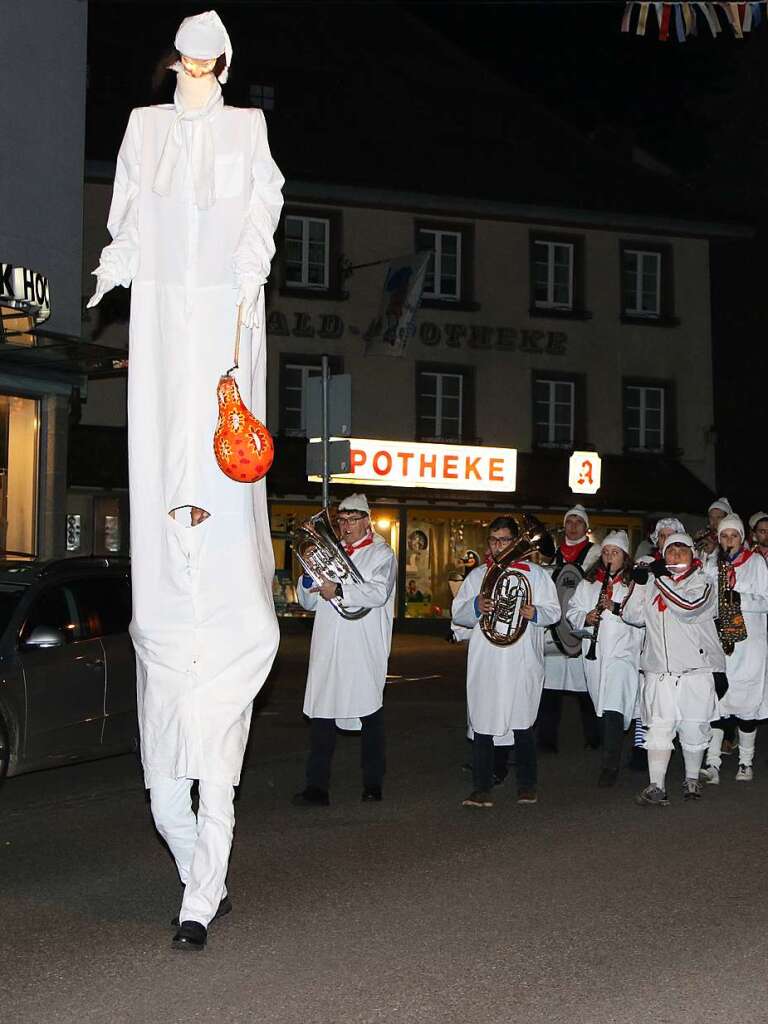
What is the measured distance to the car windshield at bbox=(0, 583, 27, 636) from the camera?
37.4 feet

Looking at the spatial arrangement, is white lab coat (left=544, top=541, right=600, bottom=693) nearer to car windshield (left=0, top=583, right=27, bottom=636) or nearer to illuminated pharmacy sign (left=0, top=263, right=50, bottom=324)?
car windshield (left=0, top=583, right=27, bottom=636)

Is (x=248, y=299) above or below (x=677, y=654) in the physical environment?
above

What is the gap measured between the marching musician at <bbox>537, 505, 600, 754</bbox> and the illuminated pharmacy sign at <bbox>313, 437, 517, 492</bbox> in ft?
62.1

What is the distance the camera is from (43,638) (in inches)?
439

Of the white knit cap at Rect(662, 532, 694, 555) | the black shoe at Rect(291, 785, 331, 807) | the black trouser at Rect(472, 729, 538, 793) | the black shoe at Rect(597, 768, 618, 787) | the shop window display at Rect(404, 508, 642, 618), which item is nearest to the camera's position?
the black shoe at Rect(291, 785, 331, 807)

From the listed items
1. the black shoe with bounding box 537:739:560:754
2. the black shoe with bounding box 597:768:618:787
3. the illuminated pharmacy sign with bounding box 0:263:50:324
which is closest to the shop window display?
the illuminated pharmacy sign with bounding box 0:263:50:324

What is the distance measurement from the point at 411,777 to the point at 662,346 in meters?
27.1

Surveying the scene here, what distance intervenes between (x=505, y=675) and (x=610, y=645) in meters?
1.57

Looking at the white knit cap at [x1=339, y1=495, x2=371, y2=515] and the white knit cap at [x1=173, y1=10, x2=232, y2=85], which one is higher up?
the white knit cap at [x1=173, y1=10, x2=232, y2=85]

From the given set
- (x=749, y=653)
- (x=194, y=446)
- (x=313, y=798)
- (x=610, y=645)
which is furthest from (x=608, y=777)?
(x=194, y=446)

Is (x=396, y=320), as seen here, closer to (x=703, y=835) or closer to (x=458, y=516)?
(x=458, y=516)

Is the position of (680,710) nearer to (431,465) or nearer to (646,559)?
(646,559)

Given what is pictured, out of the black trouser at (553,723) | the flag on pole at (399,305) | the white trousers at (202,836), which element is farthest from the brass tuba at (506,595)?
the flag on pole at (399,305)

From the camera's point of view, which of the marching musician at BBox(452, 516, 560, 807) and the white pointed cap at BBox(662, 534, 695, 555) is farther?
the white pointed cap at BBox(662, 534, 695, 555)
